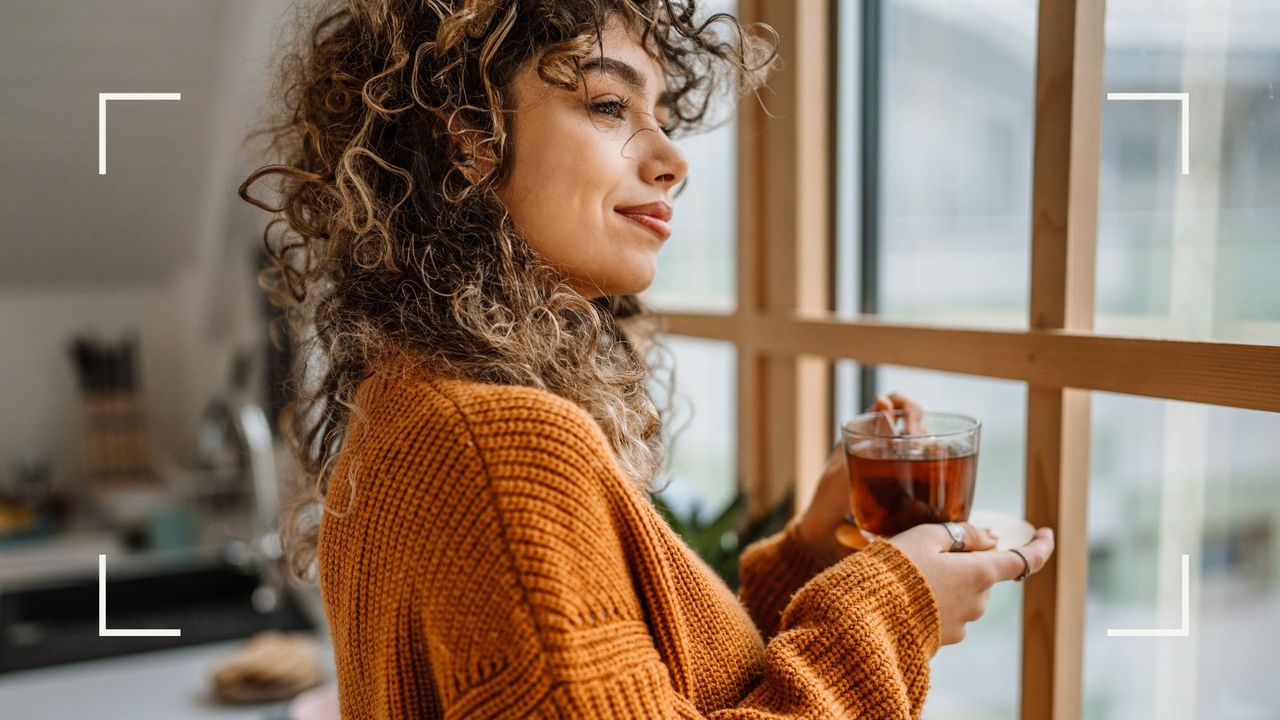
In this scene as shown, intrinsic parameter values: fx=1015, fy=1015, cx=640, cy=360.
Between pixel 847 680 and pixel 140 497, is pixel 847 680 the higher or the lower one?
the higher one

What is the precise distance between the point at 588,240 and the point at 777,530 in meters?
0.58

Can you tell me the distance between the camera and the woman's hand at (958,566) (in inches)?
30.9

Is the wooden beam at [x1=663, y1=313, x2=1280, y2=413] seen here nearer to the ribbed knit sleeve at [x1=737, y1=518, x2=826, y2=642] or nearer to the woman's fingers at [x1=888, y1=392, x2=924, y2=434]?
the woman's fingers at [x1=888, y1=392, x2=924, y2=434]

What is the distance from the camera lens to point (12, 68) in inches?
92.7

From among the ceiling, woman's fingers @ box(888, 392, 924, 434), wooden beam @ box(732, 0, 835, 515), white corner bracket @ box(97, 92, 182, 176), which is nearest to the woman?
woman's fingers @ box(888, 392, 924, 434)

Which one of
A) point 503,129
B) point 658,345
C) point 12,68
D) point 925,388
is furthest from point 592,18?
point 12,68

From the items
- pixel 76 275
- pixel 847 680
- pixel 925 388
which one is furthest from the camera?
pixel 76 275

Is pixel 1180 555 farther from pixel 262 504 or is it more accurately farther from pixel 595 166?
pixel 262 504

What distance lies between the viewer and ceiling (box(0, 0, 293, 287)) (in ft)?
7.45

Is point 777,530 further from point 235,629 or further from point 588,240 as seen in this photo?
point 235,629

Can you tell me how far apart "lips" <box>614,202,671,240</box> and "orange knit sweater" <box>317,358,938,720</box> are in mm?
214

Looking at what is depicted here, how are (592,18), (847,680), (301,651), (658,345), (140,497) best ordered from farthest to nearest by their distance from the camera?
1. (140,497)
2. (301,651)
3. (658,345)
4. (592,18)
5. (847,680)

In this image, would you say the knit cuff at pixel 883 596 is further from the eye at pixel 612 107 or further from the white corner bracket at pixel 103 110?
the white corner bracket at pixel 103 110

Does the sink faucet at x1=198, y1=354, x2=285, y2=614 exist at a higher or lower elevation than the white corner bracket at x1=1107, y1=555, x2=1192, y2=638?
lower
